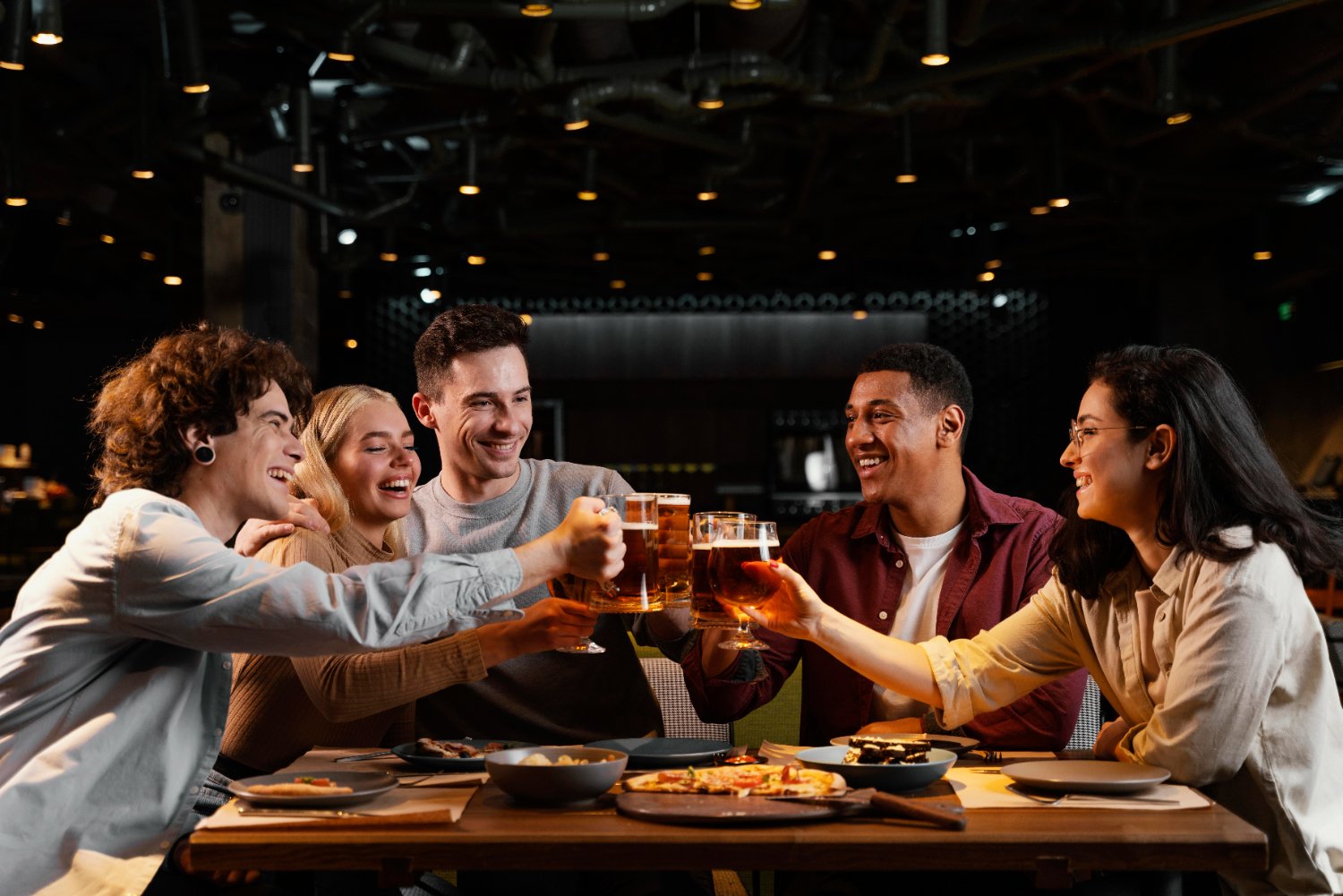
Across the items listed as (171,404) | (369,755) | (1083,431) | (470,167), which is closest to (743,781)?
(369,755)

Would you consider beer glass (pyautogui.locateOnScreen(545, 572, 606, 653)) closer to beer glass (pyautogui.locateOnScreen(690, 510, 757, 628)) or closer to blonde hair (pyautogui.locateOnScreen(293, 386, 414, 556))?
beer glass (pyautogui.locateOnScreen(690, 510, 757, 628))

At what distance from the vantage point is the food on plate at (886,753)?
2059 mm

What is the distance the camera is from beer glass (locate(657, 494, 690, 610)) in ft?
7.16

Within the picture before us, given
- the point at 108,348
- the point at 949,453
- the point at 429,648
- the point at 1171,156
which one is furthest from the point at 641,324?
the point at 429,648

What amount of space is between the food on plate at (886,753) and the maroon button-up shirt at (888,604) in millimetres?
691

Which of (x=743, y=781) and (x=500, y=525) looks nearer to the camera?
(x=743, y=781)

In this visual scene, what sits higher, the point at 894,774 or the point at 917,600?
the point at 917,600

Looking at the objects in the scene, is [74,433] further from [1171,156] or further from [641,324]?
[1171,156]

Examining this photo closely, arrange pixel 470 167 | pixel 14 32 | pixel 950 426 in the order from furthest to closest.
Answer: pixel 470 167, pixel 14 32, pixel 950 426

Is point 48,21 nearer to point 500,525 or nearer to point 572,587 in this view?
point 500,525

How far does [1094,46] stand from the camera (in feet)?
18.2

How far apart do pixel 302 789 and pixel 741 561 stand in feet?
2.58

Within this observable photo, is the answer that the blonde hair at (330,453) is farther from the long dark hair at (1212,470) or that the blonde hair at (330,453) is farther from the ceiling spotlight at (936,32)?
the ceiling spotlight at (936,32)

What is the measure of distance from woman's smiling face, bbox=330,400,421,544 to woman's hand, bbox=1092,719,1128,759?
4.97 feet
